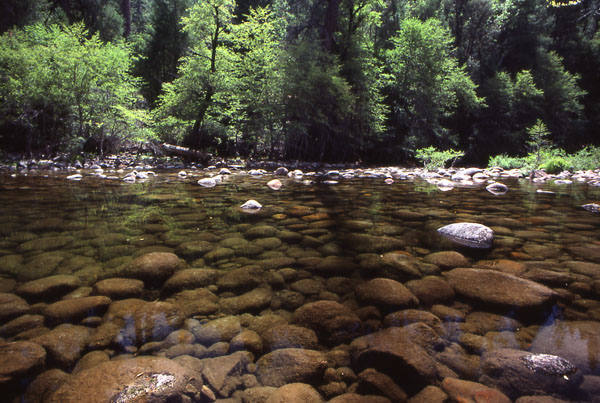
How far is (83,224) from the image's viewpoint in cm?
404

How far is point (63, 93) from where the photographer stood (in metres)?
12.8

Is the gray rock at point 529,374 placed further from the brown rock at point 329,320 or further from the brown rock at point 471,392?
→ the brown rock at point 329,320

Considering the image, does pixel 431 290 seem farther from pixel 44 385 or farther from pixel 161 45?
pixel 161 45

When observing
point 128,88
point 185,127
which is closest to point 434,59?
point 185,127

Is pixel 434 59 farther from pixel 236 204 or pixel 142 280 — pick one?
pixel 142 280

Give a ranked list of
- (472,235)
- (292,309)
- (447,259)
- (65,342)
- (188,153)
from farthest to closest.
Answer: (188,153), (472,235), (447,259), (292,309), (65,342)

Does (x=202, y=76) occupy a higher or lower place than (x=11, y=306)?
higher

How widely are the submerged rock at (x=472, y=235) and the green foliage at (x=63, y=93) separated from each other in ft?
46.3

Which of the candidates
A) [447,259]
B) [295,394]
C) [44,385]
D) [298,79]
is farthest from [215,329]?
[298,79]

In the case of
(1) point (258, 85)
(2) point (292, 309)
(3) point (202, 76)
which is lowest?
(2) point (292, 309)

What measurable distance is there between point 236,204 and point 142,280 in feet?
10.7

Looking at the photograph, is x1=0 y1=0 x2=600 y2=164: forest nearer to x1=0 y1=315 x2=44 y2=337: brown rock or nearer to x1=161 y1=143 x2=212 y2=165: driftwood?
x1=161 y1=143 x2=212 y2=165: driftwood

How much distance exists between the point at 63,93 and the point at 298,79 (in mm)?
10714

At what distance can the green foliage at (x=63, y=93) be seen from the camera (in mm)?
12289
